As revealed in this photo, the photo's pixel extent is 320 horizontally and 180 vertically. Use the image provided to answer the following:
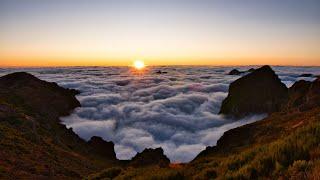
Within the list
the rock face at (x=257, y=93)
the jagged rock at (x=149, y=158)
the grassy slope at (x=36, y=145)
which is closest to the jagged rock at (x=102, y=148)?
the grassy slope at (x=36, y=145)

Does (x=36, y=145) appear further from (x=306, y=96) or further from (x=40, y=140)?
(x=306, y=96)

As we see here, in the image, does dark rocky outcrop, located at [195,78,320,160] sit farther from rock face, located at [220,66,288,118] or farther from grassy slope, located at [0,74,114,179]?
rock face, located at [220,66,288,118]

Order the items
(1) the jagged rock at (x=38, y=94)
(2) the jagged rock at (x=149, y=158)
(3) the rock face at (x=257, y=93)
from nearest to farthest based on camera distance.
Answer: (2) the jagged rock at (x=149, y=158), (1) the jagged rock at (x=38, y=94), (3) the rock face at (x=257, y=93)

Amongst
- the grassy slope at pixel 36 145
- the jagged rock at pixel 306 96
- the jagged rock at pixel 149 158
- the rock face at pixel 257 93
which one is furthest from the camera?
the rock face at pixel 257 93

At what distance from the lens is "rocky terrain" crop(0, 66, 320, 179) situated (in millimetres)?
8039

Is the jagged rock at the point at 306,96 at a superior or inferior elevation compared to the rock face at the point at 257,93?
superior

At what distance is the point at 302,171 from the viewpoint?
253 inches

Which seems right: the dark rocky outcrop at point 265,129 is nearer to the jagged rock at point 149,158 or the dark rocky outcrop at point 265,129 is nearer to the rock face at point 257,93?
the jagged rock at point 149,158

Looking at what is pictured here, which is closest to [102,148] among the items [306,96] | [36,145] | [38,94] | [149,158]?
[149,158]

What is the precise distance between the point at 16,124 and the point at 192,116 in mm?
53808

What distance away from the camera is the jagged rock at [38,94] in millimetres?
54594

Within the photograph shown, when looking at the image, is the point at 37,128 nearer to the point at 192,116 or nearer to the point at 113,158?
the point at 113,158

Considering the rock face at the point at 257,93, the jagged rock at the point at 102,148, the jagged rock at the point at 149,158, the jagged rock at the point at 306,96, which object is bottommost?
the jagged rock at the point at 102,148

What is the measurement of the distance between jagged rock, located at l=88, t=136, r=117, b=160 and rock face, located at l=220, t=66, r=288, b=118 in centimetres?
2956
